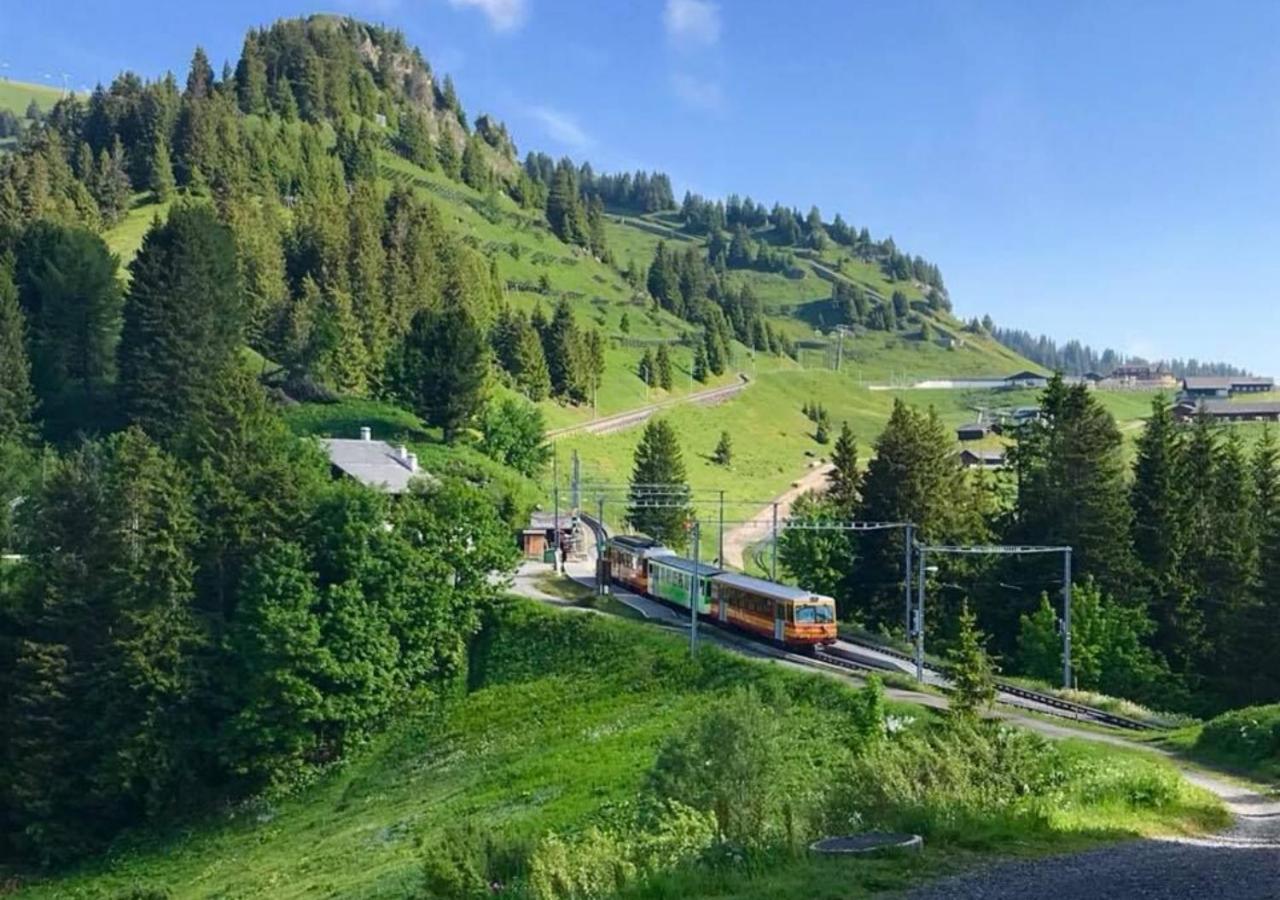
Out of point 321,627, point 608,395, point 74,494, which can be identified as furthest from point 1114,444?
point 608,395

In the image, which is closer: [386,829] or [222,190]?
[386,829]

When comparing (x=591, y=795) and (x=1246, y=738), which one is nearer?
(x=591, y=795)

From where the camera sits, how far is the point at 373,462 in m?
74.1

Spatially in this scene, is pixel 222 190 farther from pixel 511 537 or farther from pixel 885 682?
pixel 885 682

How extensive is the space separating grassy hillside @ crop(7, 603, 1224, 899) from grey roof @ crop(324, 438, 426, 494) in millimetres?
16811

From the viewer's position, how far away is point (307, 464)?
58250 millimetres

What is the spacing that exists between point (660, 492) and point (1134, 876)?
237 feet

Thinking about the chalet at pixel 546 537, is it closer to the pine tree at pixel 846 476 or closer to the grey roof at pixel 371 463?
the grey roof at pixel 371 463

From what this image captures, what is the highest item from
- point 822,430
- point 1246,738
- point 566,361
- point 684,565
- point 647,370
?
point 647,370

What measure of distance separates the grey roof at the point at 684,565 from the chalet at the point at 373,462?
1563cm

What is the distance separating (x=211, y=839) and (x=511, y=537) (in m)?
20.9

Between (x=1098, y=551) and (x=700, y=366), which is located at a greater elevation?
(x=700, y=366)

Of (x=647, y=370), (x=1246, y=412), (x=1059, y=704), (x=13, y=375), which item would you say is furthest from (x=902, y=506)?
(x=1246, y=412)

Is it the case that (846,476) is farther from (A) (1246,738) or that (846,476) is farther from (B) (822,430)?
(B) (822,430)
